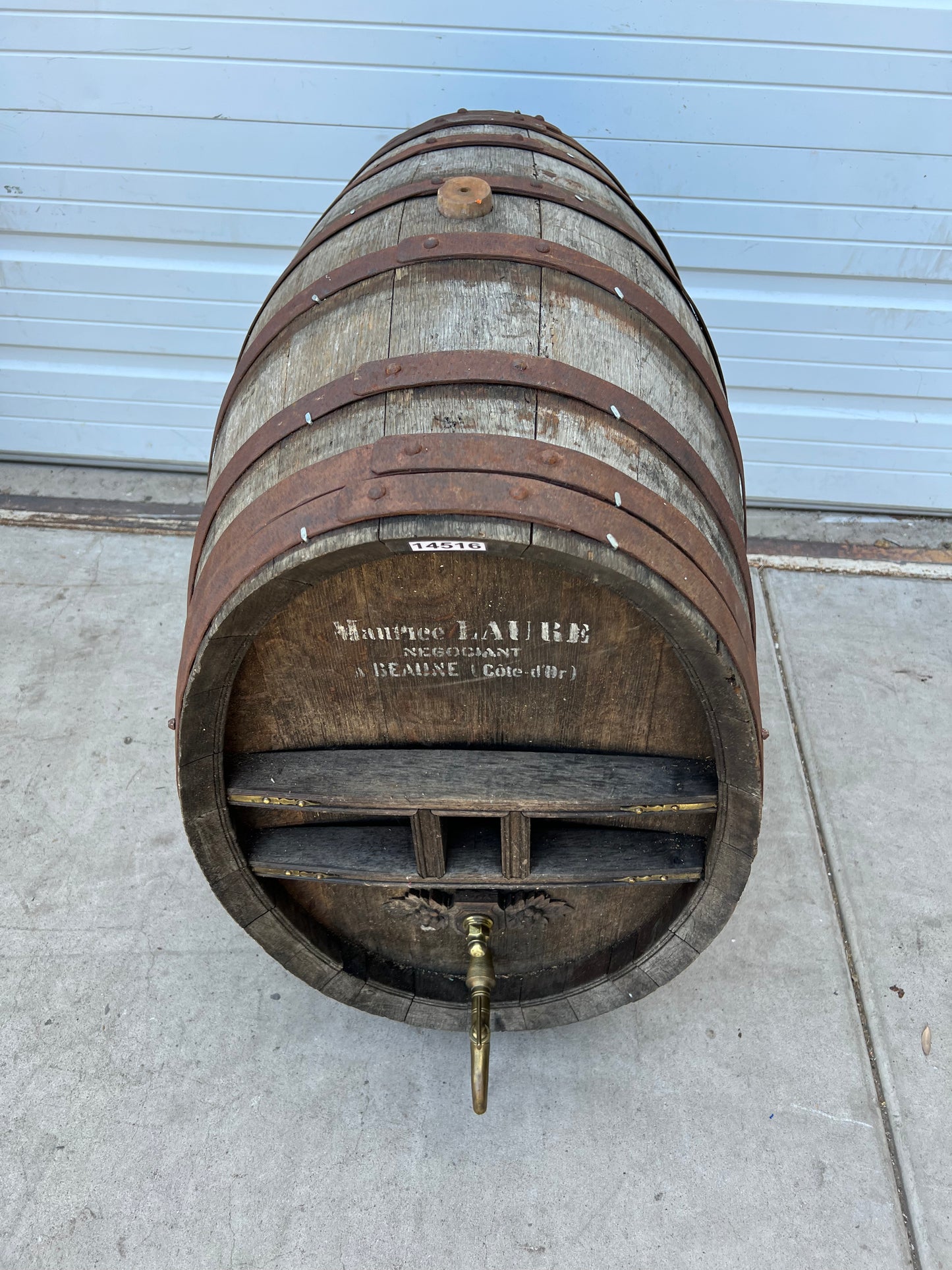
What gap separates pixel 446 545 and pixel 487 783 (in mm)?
577

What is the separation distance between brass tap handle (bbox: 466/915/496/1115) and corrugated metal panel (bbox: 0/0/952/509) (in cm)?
242

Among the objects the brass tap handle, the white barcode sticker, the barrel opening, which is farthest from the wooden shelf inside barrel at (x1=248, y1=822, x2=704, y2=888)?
the white barcode sticker

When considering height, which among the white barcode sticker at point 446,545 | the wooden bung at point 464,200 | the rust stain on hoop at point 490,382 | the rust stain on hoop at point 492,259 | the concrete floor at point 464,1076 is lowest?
the concrete floor at point 464,1076

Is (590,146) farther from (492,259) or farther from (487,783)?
(487,783)

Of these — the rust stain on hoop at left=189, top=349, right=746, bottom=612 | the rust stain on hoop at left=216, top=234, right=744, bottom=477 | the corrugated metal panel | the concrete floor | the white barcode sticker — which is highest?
the corrugated metal panel

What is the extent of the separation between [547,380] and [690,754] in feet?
2.57

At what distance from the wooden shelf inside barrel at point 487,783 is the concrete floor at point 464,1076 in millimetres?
883

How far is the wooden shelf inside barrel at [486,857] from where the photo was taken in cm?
200

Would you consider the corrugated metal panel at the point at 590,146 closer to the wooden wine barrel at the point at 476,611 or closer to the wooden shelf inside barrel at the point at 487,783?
the wooden wine barrel at the point at 476,611

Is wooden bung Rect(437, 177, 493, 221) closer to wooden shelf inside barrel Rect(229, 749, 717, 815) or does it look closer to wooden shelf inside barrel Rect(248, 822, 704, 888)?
wooden shelf inside barrel Rect(229, 749, 717, 815)

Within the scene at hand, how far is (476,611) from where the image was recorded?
1.67 metres

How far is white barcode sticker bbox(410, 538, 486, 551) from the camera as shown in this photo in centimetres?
147

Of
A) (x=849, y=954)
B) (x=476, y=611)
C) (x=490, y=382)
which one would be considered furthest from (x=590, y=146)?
(x=849, y=954)

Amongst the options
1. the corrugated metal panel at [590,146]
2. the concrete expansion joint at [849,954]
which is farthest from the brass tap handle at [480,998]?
the corrugated metal panel at [590,146]
